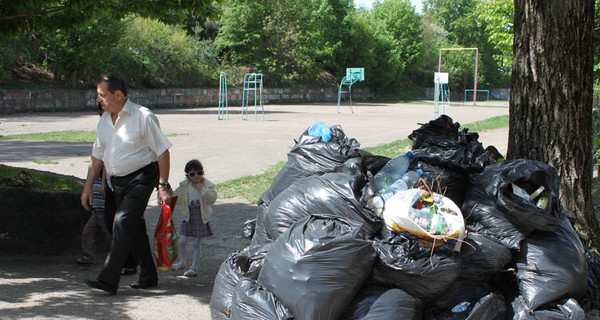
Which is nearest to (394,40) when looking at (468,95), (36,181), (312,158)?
(468,95)

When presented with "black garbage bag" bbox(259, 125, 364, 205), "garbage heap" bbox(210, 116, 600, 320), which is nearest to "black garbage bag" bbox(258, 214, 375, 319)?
"garbage heap" bbox(210, 116, 600, 320)

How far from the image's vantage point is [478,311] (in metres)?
3.16

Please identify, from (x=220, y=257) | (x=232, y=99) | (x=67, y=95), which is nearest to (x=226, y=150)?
(x=220, y=257)

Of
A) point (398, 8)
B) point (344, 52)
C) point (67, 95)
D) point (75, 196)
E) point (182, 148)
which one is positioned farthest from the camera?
point (398, 8)

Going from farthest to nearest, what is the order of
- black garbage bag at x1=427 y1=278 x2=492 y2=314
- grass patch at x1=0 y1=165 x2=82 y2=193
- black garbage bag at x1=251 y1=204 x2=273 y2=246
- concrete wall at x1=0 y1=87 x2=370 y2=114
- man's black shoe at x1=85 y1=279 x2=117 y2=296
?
concrete wall at x1=0 y1=87 x2=370 y2=114, grass patch at x1=0 y1=165 x2=82 y2=193, man's black shoe at x1=85 y1=279 x2=117 y2=296, black garbage bag at x1=251 y1=204 x2=273 y2=246, black garbage bag at x1=427 y1=278 x2=492 y2=314

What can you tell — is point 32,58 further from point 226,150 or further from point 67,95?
point 226,150

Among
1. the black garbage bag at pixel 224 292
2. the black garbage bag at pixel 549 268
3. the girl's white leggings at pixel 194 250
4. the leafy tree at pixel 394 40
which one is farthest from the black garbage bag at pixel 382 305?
the leafy tree at pixel 394 40

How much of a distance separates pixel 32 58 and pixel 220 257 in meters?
23.7

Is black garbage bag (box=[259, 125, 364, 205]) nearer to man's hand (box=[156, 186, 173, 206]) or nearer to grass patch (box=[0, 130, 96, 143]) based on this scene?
man's hand (box=[156, 186, 173, 206])

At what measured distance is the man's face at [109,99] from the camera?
4.19m

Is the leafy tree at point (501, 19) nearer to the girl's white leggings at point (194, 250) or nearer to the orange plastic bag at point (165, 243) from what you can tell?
the girl's white leggings at point (194, 250)

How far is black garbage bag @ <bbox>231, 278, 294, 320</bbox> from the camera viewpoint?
123 inches

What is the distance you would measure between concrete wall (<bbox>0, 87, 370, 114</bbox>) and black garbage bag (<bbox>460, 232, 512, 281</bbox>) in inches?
908

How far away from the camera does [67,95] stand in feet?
83.7
